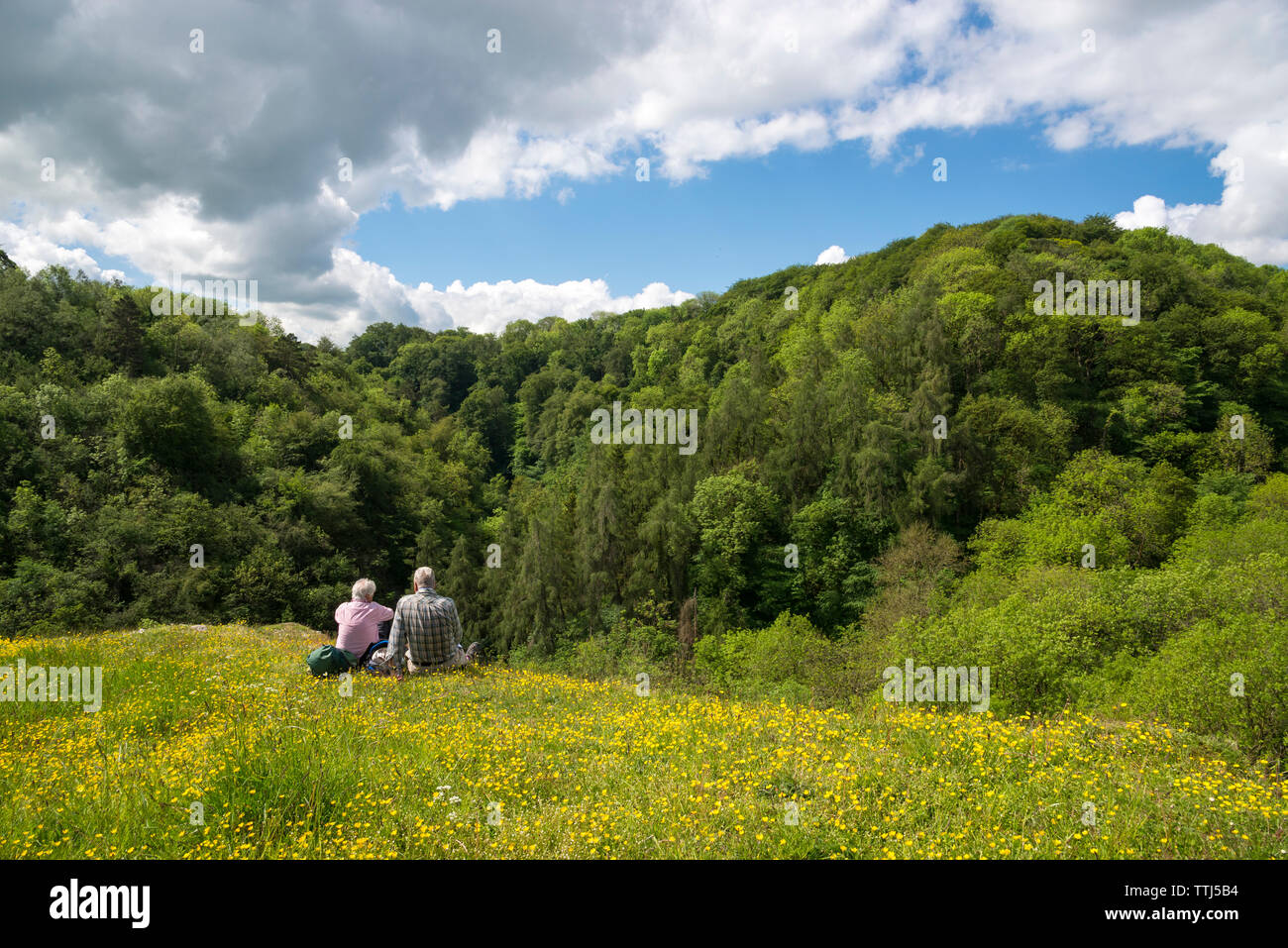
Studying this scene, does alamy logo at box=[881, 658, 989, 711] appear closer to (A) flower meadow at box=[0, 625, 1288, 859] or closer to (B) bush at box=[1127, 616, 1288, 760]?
(B) bush at box=[1127, 616, 1288, 760]

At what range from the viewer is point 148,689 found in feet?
25.7

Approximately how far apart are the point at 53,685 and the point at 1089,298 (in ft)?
198

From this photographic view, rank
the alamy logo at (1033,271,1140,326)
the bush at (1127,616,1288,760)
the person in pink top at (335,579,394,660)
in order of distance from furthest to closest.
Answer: the alamy logo at (1033,271,1140,326) → the person in pink top at (335,579,394,660) → the bush at (1127,616,1288,760)

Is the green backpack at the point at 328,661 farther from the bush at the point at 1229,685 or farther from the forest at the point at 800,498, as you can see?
the bush at the point at 1229,685

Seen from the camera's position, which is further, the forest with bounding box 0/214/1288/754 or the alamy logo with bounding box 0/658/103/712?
the forest with bounding box 0/214/1288/754

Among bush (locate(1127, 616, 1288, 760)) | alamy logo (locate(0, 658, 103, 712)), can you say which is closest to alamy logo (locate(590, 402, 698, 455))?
bush (locate(1127, 616, 1288, 760))

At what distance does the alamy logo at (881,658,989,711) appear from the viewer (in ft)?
48.5

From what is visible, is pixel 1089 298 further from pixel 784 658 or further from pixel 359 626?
pixel 359 626

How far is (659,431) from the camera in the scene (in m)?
50.6

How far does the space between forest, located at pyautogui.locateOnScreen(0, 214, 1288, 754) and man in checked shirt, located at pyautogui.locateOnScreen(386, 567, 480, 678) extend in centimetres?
878
